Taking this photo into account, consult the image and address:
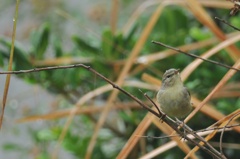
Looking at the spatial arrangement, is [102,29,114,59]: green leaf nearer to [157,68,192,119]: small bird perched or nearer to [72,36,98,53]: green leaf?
[72,36,98,53]: green leaf

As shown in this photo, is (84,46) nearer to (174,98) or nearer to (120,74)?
(120,74)

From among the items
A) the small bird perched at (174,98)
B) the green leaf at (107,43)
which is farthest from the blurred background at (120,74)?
the small bird perched at (174,98)

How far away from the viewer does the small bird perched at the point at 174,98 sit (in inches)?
68.5

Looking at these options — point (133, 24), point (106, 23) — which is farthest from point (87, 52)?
point (106, 23)

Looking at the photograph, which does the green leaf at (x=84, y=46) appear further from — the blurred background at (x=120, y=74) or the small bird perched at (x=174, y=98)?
the small bird perched at (x=174, y=98)

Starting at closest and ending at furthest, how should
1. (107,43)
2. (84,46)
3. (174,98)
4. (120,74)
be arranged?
(174,98)
(120,74)
(107,43)
(84,46)

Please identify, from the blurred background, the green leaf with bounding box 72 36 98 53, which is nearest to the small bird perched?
the blurred background

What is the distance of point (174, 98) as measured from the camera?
1.80 m

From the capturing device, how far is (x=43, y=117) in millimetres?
3020

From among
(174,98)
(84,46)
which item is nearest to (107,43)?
(84,46)

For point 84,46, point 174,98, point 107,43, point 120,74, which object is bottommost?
point 174,98

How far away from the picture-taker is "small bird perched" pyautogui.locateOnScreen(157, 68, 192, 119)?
1.74m

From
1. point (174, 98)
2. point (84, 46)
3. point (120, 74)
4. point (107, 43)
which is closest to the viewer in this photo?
point (174, 98)

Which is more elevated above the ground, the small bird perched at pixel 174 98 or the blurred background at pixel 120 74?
the blurred background at pixel 120 74
